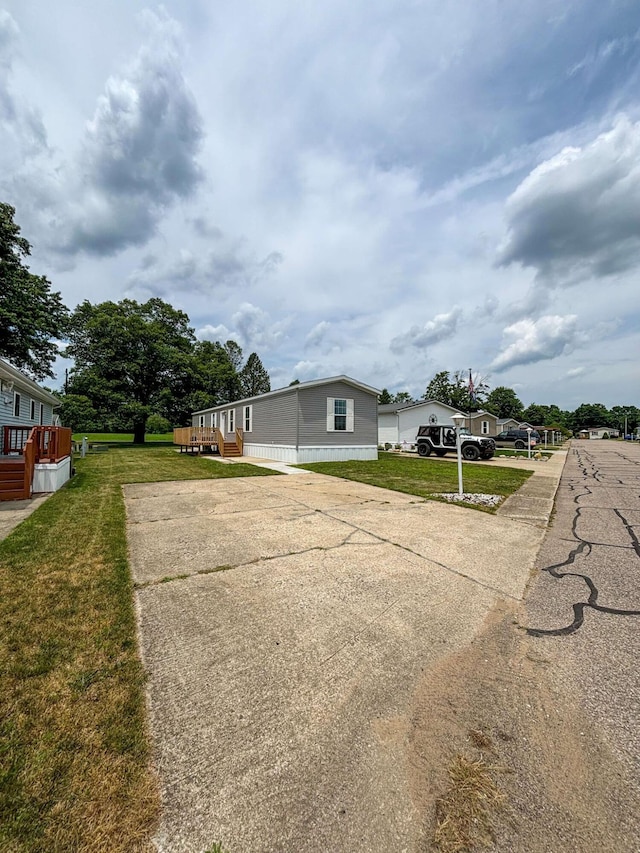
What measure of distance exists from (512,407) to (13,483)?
77.8 m

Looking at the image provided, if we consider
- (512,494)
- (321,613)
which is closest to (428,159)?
(512,494)

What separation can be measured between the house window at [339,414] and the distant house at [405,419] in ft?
33.6

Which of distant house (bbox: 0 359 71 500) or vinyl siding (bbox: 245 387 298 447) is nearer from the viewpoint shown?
distant house (bbox: 0 359 71 500)

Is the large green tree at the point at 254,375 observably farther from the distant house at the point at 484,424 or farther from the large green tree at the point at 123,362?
the distant house at the point at 484,424

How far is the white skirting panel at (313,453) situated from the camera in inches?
599

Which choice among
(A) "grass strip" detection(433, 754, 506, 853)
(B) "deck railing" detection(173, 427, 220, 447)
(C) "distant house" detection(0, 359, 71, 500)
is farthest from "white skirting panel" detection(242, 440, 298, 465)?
(A) "grass strip" detection(433, 754, 506, 853)

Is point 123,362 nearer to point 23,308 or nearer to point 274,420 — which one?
point 23,308

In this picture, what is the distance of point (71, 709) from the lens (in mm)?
1941

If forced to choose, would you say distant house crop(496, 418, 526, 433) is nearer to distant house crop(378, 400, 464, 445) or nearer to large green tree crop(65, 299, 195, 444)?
distant house crop(378, 400, 464, 445)

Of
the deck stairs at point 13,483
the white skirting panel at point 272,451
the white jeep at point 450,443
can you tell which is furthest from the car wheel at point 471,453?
the deck stairs at point 13,483

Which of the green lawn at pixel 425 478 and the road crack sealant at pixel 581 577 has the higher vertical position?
the green lawn at pixel 425 478

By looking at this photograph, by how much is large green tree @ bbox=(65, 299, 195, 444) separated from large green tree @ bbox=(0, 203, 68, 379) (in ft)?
13.8

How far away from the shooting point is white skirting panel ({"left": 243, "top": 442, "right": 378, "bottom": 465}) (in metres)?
15.2

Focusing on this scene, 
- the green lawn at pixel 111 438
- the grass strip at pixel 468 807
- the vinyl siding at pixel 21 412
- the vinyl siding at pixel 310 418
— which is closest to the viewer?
the grass strip at pixel 468 807
